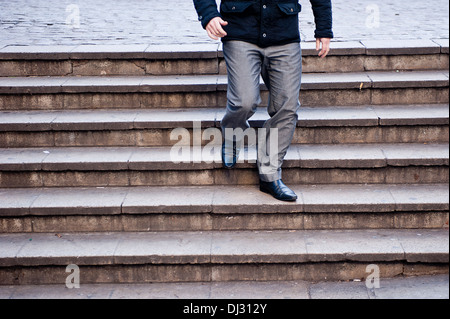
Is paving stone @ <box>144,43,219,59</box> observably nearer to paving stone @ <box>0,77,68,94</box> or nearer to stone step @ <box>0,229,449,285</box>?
paving stone @ <box>0,77,68,94</box>

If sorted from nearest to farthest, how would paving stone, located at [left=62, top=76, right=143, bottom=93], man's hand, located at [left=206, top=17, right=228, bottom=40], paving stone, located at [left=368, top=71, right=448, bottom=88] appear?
man's hand, located at [left=206, top=17, right=228, bottom=40] < paving stone, located at [left=368, top=71, right=448, bottom=88] < paving stone, located at [left=62, top=76, right=143, bottom=93]

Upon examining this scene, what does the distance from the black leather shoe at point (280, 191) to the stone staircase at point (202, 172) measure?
0.07 meters

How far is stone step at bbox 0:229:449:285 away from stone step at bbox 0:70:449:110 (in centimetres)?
151

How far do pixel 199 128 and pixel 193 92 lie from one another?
0.47 m

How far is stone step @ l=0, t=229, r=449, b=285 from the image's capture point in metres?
4.07

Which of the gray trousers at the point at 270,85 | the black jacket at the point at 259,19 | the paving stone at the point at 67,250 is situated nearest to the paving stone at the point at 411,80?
the gray trousers at the point at 270,85

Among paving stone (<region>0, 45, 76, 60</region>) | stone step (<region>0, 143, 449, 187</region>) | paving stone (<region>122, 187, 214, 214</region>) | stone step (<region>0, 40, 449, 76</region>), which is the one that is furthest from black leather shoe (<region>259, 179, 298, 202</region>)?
paving stone (<region>0, 45, 76, 60</region>)

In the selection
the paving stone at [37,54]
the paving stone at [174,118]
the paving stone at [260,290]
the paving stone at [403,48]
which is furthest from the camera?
the paving stone at [37,54]

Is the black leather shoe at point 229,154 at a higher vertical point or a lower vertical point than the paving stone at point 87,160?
higher

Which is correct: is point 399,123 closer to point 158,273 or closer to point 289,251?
point 289,251

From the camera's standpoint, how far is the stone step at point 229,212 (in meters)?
4.34

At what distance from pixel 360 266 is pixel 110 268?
1.76 metres

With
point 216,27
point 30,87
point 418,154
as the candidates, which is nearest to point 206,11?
point 216,27

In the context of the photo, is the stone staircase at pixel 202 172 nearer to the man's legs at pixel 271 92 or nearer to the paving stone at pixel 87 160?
the paving stone at pixel 87 160
